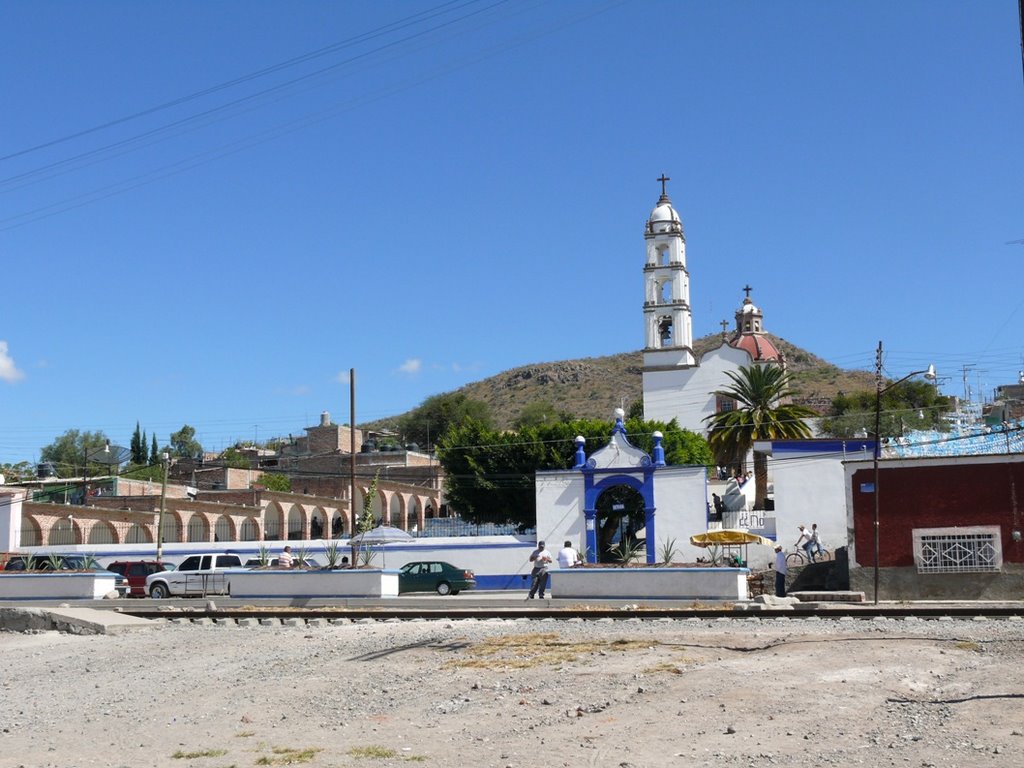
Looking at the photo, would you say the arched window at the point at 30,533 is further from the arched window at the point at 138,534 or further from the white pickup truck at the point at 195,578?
the white pickup truck at the point at 195,578

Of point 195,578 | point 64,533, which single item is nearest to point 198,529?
point 64,533

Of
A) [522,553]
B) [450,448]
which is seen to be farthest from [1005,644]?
[450,448]

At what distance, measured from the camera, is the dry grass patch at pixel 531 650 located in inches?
600

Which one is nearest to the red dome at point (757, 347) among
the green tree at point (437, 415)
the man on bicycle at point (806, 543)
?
the green tree at point (437, 415)

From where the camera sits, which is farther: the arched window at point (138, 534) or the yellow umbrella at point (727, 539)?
the arched window at point (138, 534)

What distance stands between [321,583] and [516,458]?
97.7 feet

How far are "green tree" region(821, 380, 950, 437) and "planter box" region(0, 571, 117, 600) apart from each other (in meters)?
41.8

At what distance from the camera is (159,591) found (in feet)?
119

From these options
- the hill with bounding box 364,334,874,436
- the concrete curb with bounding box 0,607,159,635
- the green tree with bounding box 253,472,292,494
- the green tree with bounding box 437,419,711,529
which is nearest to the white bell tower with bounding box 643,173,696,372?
the green tree with bounding box 437,419,711,529

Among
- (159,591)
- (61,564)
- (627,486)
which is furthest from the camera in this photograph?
(627,486)

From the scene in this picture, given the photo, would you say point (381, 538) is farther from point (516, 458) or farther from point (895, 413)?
point (895, 413)

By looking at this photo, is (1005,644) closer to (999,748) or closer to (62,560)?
(999,748)

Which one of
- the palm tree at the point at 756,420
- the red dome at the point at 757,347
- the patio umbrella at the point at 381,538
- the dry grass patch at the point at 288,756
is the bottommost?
the dry grass patch at the point at 288,756

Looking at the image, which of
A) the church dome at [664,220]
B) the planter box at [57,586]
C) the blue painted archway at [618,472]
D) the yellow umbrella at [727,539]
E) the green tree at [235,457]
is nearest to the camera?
the planter box at [57,586]
